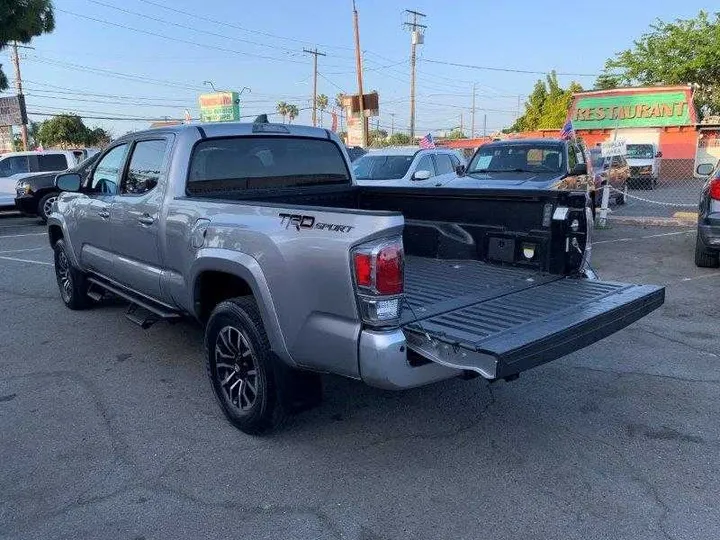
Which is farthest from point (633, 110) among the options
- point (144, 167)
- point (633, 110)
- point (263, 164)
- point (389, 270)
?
point (389, 270)

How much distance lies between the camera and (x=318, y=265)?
2994 mm

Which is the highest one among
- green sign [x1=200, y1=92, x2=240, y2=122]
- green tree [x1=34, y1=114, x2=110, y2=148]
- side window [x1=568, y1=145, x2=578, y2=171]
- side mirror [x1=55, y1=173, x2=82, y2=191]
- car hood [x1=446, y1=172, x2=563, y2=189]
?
green sign [x1=200, y1=92, x2=240, y2=122]

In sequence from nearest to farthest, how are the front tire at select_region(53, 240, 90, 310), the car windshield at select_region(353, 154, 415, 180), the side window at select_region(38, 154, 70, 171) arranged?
the front tire at select_region(53, 240, 90, 310)
the car windshield at select_region(353, 154, 415, 180)
the side window at select_region(38, 154, 70, 171)

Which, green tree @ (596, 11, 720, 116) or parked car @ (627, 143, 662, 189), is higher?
green tree @ (596, 11, 720, 116)

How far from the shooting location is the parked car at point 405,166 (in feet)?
37.6

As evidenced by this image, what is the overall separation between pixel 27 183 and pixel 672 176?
27834 millimetres

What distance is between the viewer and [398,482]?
3.22m

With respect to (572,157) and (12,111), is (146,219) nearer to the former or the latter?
(572,157)

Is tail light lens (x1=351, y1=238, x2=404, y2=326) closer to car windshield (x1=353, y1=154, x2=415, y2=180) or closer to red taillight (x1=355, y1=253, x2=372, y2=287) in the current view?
red taillight (x1=355, y1=253, x2=372, y2=287)

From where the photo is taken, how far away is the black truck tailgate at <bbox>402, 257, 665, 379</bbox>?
2785mm

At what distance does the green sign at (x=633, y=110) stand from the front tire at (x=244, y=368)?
34.0 m

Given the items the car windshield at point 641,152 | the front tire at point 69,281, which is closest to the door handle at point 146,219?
the front tire at point 69,281

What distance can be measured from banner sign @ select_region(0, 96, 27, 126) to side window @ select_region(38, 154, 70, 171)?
14.4 meters

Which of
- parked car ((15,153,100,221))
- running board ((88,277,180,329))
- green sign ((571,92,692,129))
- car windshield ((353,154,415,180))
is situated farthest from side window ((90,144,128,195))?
green sign ((571,92,692,129))
